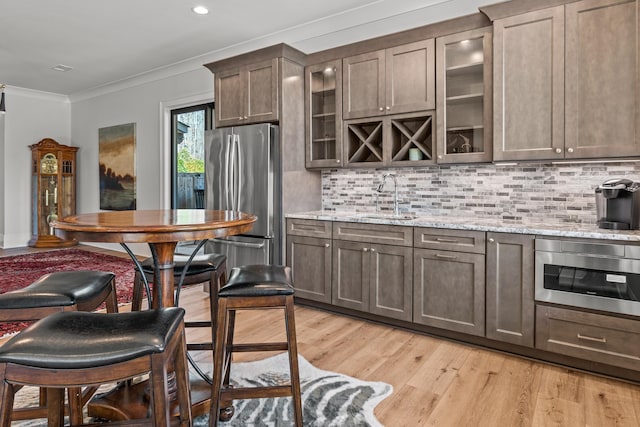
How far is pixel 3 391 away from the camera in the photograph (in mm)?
1026

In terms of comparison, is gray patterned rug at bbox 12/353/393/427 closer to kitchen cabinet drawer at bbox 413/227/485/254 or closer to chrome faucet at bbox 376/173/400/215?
kitchen cabinet drawer at bbox 413/227/485/254

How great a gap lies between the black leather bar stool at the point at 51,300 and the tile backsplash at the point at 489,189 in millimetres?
2726

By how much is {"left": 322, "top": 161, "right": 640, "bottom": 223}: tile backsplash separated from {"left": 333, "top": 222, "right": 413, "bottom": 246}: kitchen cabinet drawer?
Result: 667 millimetres

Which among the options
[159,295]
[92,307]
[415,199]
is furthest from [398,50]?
[92,307]

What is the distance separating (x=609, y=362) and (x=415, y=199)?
1.91m

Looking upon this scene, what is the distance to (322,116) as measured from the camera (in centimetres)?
396

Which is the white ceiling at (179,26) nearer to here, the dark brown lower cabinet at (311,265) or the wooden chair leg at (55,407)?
the dark brown lower cabinet at (311,265)

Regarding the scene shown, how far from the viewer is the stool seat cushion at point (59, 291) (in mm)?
1551

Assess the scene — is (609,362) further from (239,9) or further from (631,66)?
(239,9)

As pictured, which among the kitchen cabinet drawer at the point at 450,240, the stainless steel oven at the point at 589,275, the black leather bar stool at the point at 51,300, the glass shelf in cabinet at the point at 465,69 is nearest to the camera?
the black leather bar stool at the point at 51,300

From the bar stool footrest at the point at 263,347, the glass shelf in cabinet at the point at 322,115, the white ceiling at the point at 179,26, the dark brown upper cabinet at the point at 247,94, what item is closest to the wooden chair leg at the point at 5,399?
the bar stool footrest at the point at 263,347

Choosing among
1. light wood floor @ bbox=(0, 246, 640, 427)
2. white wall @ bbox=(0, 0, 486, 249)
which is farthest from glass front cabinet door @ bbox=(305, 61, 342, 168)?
light wood floor @ bbox=(0, 246, 640, 427)

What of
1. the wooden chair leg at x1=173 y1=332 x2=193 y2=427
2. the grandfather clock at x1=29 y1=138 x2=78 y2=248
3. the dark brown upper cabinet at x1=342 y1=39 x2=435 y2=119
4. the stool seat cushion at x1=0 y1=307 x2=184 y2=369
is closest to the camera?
the stool seat cushion at x1=0 y1=307 x2=184 y2=369

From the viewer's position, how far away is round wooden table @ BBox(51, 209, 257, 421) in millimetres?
1432
